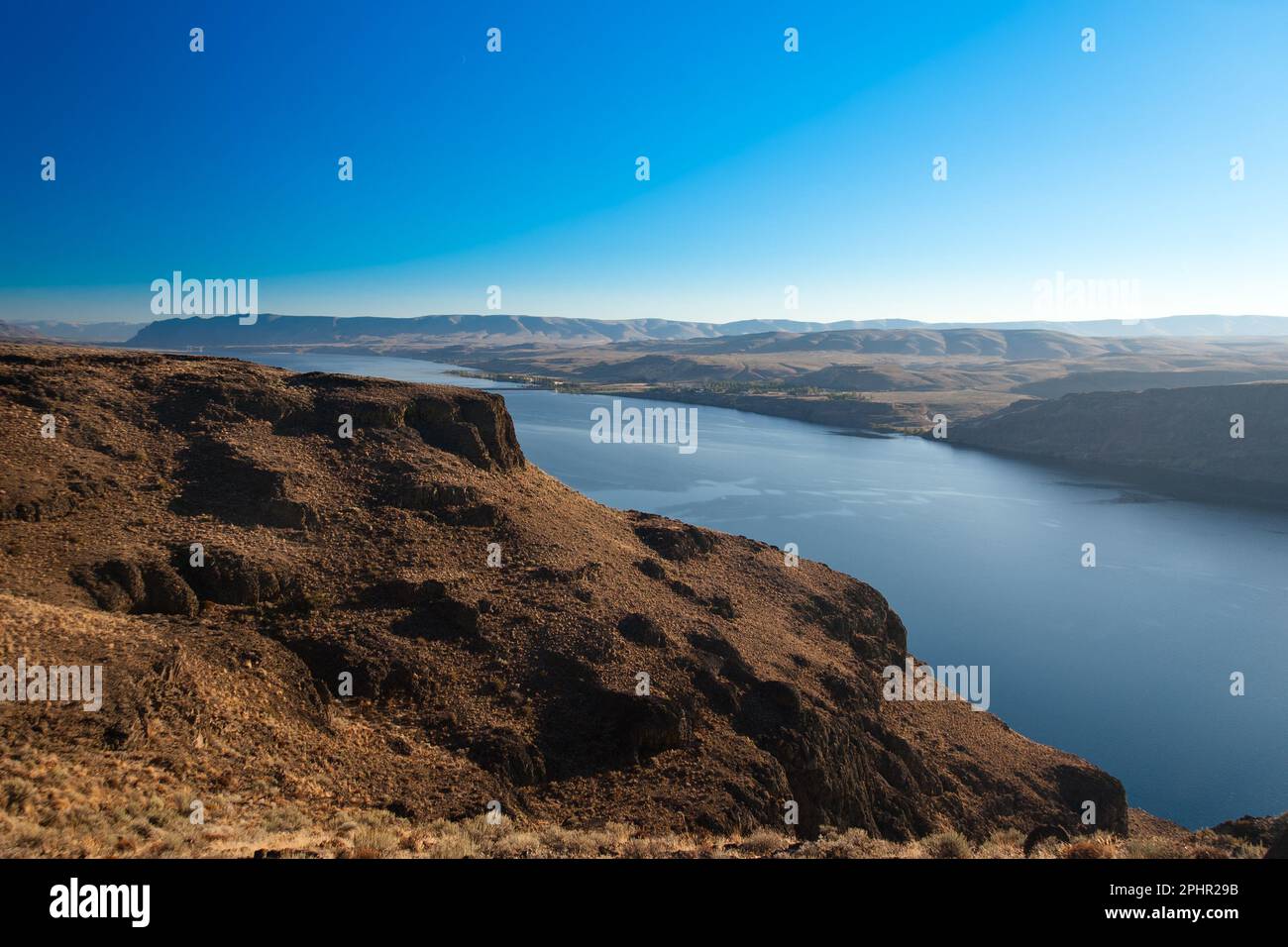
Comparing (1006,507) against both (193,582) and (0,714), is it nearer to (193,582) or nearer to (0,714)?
(193,582)

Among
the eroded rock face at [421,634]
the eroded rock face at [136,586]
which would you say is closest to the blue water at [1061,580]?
the eroded rock face at [421,634]

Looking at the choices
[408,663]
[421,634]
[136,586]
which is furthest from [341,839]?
[136,586]

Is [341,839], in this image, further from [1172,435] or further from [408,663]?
[1172,435]

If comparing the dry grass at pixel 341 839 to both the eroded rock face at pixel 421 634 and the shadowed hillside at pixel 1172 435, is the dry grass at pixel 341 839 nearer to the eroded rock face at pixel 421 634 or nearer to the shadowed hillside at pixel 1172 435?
the eroded rock face at pixel 421 634

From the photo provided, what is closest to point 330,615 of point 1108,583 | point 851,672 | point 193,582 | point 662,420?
point 193,582

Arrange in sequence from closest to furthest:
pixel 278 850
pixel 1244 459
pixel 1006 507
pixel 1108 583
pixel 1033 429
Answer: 1. pixel 278 850
2. pixel 1108 583
3. pixel 1006 507
4. pixel 1244 459
5. pixel 1033 429
